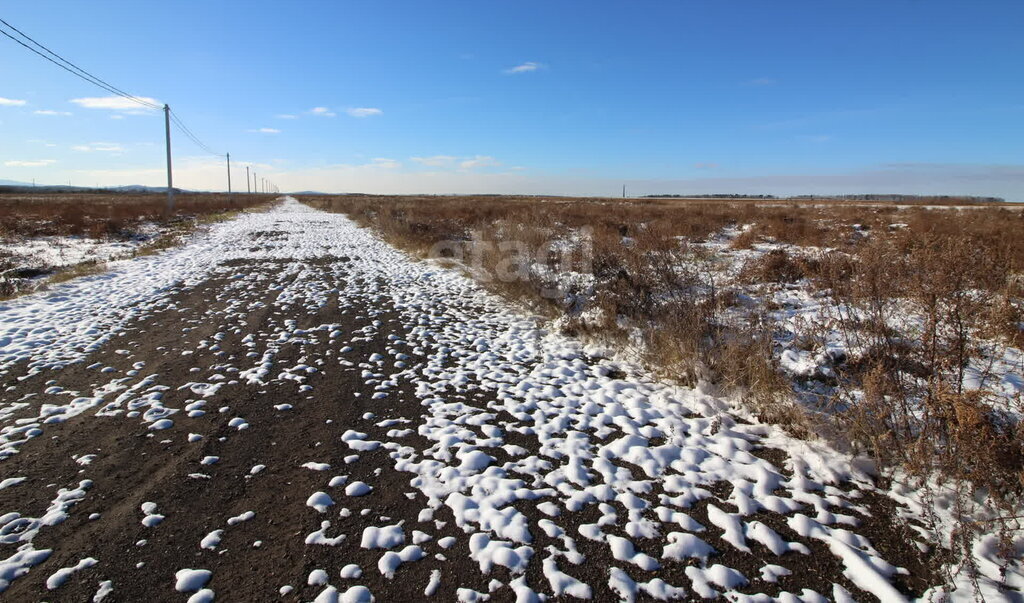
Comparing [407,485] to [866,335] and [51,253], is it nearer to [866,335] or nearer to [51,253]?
[866,335]

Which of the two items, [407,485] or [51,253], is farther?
[51,253]

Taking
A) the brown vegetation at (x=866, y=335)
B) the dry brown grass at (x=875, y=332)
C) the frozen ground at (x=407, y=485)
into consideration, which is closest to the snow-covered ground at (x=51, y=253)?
the frozen ground at (x=407, y=485)

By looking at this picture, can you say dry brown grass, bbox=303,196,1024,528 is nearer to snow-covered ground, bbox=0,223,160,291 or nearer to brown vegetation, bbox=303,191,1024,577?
brown vegetation, bbox=303,191,1024,577

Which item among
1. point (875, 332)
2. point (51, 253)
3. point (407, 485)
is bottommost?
point (407, 485)

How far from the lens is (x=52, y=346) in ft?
20.2

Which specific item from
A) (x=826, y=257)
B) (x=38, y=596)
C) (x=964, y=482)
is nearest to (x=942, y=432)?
(x=964, y=482)

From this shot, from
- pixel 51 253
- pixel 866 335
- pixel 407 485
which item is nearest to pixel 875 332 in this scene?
pixel 866 335

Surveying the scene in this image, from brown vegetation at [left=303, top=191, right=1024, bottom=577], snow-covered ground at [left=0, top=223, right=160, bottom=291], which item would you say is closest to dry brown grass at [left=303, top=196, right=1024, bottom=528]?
brown vegetation at [left=303, top=191, right=1024, bottom=577]

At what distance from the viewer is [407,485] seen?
352cm

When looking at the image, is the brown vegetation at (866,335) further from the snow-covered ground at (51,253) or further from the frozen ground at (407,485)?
the snow-covered ground at (51,253)

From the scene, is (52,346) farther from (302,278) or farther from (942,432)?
(942,432)

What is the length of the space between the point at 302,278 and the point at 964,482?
1211 cm

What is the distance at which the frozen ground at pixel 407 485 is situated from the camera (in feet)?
8.61

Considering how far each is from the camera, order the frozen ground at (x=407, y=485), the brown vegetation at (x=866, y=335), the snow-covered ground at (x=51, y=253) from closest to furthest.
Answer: the frozen ground at (x=407, y=485)
the brown vegetation at (x=866, y=335)
the snow-covered ground at (x=51, y=253)
